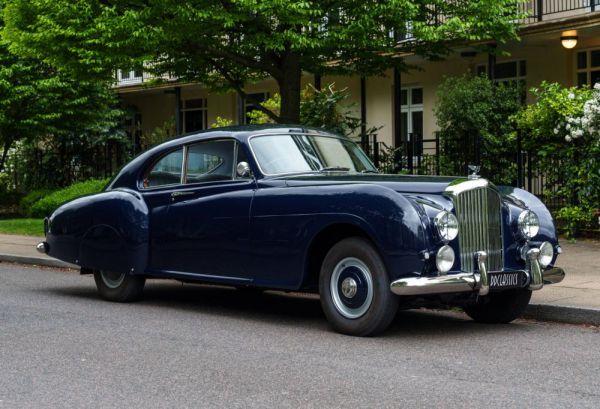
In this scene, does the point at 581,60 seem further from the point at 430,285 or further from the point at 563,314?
the point at 430,285

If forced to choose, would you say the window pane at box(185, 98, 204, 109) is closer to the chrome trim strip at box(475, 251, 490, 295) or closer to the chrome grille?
the chrome grille

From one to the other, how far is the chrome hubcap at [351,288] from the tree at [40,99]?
58.4 ft

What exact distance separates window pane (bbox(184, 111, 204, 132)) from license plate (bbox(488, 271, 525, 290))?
2687 centimetres

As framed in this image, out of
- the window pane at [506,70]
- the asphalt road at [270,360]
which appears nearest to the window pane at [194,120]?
the window pane at [506,70]

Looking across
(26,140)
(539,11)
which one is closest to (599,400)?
(539,11)

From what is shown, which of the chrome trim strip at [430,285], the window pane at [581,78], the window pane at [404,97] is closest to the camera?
the chrome trim strip at [430,285]

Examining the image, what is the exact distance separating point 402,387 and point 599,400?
119 cm

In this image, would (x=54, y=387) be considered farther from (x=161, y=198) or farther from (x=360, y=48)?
(x=360, y=48)

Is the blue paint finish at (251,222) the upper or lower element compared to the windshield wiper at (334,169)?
lower

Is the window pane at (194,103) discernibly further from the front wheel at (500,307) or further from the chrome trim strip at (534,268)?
the chrome trim strip at (534,268)

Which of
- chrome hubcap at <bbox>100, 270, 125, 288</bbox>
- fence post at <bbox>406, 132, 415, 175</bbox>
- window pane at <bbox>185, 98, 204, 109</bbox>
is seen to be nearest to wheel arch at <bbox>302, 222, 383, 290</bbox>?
chrome hubcap at <bbox>100, 270, 125, 288</bbox>

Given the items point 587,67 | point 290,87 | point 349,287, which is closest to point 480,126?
point 290,87

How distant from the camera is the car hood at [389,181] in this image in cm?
794

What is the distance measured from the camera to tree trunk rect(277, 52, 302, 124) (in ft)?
55.1
